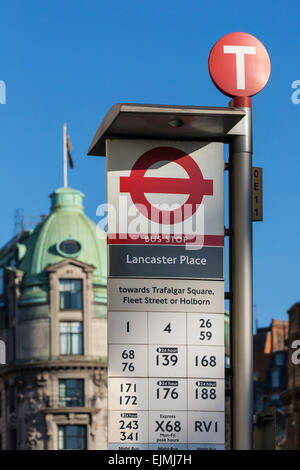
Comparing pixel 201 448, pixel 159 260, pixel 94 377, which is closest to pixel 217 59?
pixel 159 260

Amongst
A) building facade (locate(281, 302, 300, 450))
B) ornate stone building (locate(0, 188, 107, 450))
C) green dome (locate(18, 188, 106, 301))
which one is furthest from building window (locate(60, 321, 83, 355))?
building facade (locate(281, 302, 300, 450))

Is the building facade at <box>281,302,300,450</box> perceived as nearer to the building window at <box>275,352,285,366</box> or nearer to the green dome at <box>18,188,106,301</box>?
the green dome at <box>18,188,106,301</box>

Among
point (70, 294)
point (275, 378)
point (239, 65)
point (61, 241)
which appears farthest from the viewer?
point (275, 378)

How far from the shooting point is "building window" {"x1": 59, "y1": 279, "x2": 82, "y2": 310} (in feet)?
379

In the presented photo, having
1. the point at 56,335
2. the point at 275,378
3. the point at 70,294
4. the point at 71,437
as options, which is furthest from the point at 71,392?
the point at 275,378

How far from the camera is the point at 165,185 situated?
618 inches

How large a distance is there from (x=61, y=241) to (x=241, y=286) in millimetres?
102808

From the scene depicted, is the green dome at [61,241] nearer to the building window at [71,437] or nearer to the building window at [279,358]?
the building window at [71,437]

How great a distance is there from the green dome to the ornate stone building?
95 millimetres

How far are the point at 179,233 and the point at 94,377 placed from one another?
98.8 m

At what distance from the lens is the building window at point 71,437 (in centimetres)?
11225

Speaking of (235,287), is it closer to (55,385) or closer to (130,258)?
(130,258)

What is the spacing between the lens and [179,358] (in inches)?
A: 601

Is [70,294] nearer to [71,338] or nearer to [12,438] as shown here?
[71,338]
